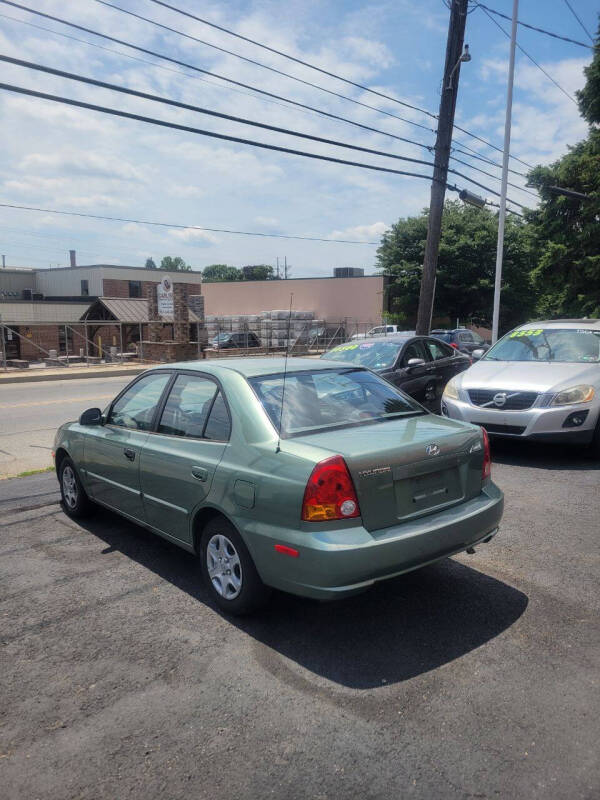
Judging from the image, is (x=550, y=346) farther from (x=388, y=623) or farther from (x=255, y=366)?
(x=388, y=623)

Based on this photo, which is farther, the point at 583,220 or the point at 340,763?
the point at 583,220

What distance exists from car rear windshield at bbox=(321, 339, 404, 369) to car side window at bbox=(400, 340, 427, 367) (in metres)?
0.12

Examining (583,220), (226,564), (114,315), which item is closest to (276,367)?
(226,564)

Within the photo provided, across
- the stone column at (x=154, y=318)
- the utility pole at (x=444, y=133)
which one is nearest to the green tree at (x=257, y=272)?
the stone column at (x=154, y=318)

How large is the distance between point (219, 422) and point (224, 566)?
89cm

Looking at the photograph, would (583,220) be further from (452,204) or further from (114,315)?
(114,315)

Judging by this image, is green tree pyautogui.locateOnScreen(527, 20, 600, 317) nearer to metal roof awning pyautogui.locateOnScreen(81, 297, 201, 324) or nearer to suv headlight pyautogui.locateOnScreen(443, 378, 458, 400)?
suv headlight pyautogui.locateOnScreen(443, 378, 458, 400)

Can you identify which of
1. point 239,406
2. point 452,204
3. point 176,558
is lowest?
point 176,558

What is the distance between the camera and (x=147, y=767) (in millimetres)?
2566

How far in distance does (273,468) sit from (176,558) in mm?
1763

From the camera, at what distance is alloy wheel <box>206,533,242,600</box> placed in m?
3.74

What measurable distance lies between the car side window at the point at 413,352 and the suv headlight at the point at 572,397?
116 inches

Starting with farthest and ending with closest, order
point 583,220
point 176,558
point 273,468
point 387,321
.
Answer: point 387,321
point 583,220
point 176,558
point 273,468

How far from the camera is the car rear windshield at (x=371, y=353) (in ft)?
32.6
